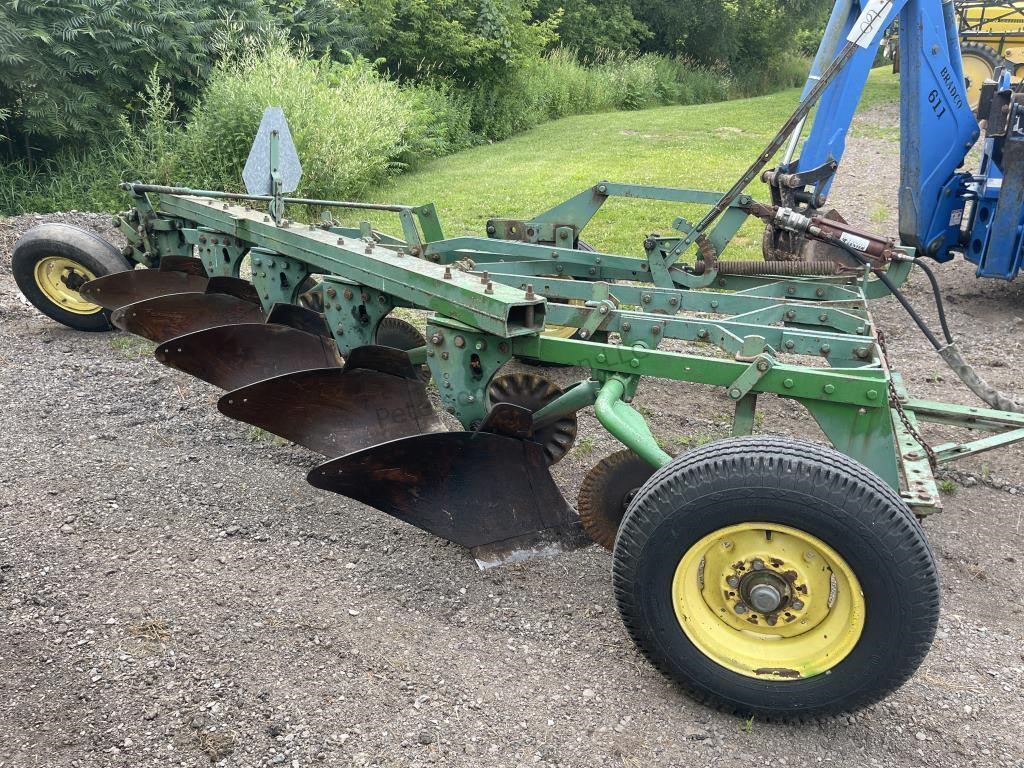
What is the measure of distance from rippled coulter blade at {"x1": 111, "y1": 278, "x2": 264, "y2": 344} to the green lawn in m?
4.37

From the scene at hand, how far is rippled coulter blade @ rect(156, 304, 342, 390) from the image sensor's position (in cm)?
451

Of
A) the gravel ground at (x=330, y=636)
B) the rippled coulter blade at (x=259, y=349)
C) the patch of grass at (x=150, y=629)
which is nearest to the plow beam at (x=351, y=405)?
the gravel ground at (x=330, y=636)

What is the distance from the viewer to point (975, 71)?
562 inches

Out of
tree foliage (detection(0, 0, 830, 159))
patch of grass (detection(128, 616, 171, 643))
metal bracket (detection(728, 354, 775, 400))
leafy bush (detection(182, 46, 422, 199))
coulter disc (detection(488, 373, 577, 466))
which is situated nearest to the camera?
metal bracket (detection(728, 354, 775, 400))

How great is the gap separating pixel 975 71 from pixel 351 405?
14.2m

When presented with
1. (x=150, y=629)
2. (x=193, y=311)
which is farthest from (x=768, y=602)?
(x=193, y=311)

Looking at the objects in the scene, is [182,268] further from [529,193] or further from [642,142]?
[642,142]

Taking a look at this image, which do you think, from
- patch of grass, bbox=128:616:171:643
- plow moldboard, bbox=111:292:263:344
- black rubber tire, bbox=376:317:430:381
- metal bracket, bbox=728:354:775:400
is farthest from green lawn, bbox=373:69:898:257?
patch of grass, bbox=128:616:171:643

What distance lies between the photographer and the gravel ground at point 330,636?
2.60m

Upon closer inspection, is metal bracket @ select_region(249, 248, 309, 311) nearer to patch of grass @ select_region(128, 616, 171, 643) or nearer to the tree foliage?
patch of grass @ select_region(128, 616, 171, 643)

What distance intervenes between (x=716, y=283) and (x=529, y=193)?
6.48 m

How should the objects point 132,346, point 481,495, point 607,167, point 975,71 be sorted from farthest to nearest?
point 975,71 → point 607,167 → point 132,346 → point 481,495

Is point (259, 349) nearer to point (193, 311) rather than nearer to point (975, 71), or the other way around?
point (193, 311)

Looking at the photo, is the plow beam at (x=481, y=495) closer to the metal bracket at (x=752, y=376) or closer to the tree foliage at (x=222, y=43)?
the metal bracket at (x=752, y=376)
